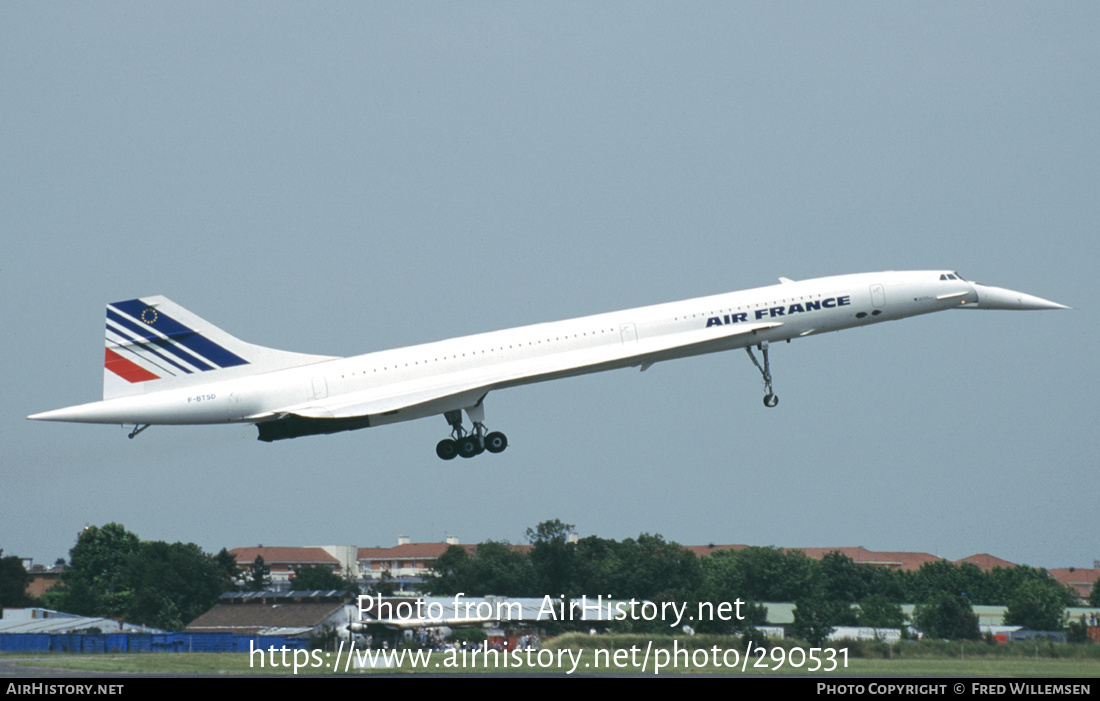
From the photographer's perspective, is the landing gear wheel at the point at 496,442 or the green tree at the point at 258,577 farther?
the green tree at the point at 258,577

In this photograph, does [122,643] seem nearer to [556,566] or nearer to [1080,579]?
[556,566]

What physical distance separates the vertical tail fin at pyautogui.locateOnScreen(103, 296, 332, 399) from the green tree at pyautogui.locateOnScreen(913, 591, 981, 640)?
1519 centimetres

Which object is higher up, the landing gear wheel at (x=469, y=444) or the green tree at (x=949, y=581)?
the landing gear wheel at (x=469, y=444)

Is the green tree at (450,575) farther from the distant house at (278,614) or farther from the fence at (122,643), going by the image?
the fence at (122,643)

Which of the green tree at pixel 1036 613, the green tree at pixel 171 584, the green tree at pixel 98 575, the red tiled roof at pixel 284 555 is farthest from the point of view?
the red tiled roof at pixel 284 555

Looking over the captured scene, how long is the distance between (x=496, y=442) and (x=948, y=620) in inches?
445

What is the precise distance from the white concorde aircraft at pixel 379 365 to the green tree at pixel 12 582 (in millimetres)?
14369

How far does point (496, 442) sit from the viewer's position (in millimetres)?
30406

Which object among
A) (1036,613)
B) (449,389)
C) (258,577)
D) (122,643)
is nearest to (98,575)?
(258,577)

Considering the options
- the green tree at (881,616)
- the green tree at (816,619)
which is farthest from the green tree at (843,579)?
the green tree at (816,619)

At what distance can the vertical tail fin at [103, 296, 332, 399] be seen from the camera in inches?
1133

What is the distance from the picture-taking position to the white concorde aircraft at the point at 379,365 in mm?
28703

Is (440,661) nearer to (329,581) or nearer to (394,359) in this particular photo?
(394,359)
